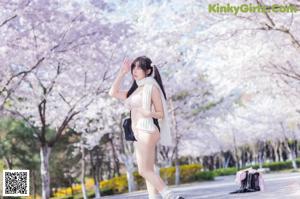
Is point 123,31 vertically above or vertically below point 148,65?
above

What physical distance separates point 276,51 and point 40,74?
4502 mm

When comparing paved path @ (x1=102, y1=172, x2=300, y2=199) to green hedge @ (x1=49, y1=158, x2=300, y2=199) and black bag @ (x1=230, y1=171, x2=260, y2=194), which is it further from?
green hedge @ (x1=49, y1=158, x2=300, y2=199)

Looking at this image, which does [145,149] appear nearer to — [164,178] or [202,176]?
[164,178]

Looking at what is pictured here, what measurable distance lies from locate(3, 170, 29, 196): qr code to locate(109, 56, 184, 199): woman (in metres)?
2.42

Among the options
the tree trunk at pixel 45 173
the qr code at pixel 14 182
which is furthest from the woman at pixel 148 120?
the tree trunk at pixel 45 173

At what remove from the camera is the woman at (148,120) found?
3.98m

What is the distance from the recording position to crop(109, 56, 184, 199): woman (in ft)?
13.0

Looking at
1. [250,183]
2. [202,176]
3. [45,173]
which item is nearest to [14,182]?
[45,173]

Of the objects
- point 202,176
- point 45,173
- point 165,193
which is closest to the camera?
point 165,193

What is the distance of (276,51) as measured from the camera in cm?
956

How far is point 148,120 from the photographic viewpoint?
4035 millimetres

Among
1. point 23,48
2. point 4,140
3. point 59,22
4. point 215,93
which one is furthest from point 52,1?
point 215,93

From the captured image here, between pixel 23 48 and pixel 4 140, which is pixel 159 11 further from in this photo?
pixel 4 140

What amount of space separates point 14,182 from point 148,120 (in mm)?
2779
